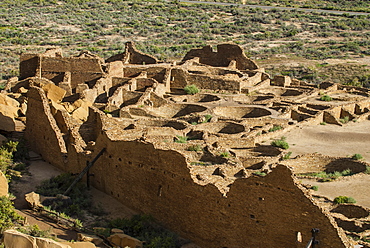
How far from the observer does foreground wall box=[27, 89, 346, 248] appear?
55.1ft

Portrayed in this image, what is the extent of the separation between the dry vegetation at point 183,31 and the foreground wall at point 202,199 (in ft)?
79.3

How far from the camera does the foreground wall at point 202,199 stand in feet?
55.1

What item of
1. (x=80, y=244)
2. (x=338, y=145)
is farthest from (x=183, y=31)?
(x=80, y=244)

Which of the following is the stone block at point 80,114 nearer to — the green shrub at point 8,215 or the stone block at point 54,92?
the stone block at point 54,92

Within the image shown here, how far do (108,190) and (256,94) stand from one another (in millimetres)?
16687

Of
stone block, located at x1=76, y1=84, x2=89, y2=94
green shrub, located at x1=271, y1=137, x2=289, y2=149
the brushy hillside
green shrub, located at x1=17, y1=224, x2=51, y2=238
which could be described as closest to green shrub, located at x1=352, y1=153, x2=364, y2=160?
green shrub, located at x1=271, y1=137, x2=289, y2=149

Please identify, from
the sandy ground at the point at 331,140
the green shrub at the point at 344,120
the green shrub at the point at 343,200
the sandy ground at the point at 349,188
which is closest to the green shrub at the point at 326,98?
the green shrub at the point at 344,120

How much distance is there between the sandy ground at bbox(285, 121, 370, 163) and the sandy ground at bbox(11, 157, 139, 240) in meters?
8.55

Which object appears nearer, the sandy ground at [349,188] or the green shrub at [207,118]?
the sandy ground at [349,188]

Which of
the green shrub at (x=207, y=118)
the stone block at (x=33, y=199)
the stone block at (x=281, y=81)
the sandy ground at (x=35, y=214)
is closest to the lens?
the sandy ground at (x=35, y=214)

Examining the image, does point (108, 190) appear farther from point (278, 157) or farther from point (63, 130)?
point (278, 157)

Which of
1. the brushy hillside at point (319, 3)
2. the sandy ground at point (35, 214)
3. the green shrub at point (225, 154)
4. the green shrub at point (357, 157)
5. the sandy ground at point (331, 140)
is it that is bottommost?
the sandy ground at point (35, 214)

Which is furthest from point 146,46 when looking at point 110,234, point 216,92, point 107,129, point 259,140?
point 110,234

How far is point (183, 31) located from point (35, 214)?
181ft
